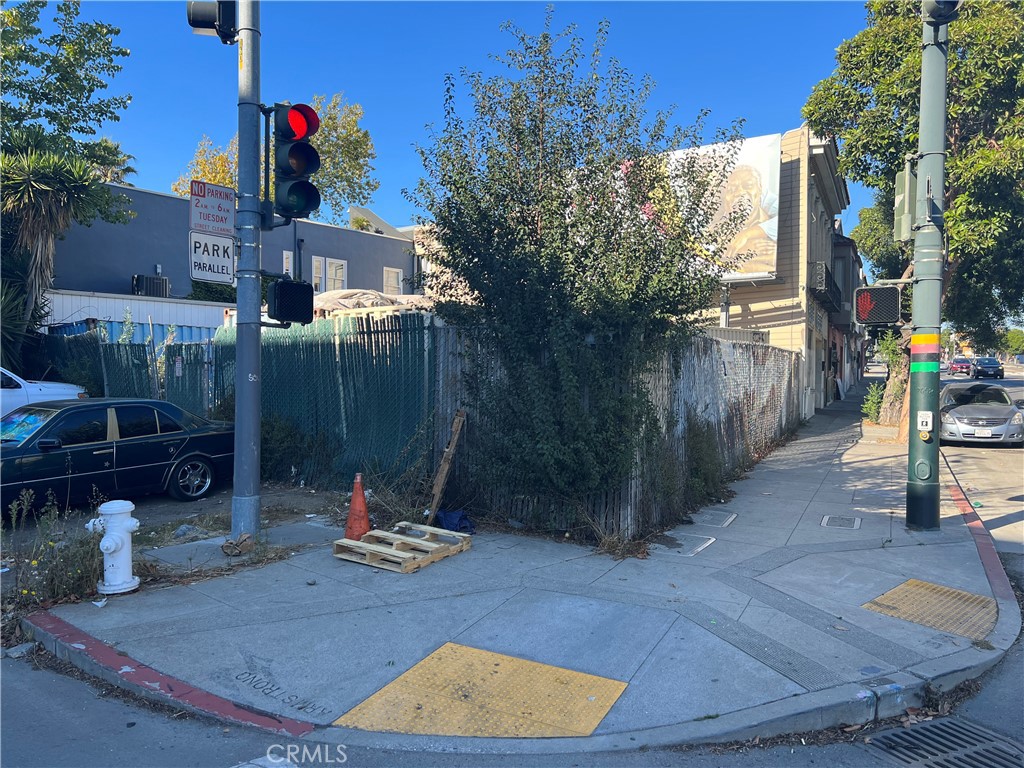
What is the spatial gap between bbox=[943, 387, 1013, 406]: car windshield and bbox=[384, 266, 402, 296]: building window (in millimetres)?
20653

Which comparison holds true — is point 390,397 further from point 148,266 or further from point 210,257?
point 148,266

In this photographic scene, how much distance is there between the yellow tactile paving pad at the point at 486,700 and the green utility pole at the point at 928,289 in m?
5.73

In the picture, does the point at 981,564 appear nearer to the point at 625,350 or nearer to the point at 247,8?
the point at 625,350

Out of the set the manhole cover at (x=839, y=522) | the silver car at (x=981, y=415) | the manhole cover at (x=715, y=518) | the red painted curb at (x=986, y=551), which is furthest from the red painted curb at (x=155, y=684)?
the silver car at (x=981, y=415)

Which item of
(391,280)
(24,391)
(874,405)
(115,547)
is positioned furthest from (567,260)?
(391,280)

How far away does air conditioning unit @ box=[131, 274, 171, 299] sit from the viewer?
21891 millimetres

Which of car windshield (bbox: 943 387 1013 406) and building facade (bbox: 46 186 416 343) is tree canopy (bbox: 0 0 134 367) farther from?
car windshield (bbox: 943 387 1013 406)

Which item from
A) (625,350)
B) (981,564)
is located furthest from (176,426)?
(981,564)

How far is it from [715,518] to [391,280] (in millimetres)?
23811

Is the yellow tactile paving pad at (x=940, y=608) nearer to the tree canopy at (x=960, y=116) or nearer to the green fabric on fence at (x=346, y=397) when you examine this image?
the green fabric on fence at (x=346, y=397)

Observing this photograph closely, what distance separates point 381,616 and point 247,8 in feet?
19.5

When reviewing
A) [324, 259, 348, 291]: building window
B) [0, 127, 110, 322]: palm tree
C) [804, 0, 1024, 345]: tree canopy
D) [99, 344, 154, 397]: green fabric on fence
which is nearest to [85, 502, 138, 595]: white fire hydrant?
[99, 344, 154, 397]: green fabric on fence

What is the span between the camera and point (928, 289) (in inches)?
329

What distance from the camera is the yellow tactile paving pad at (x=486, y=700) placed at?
3893mm
